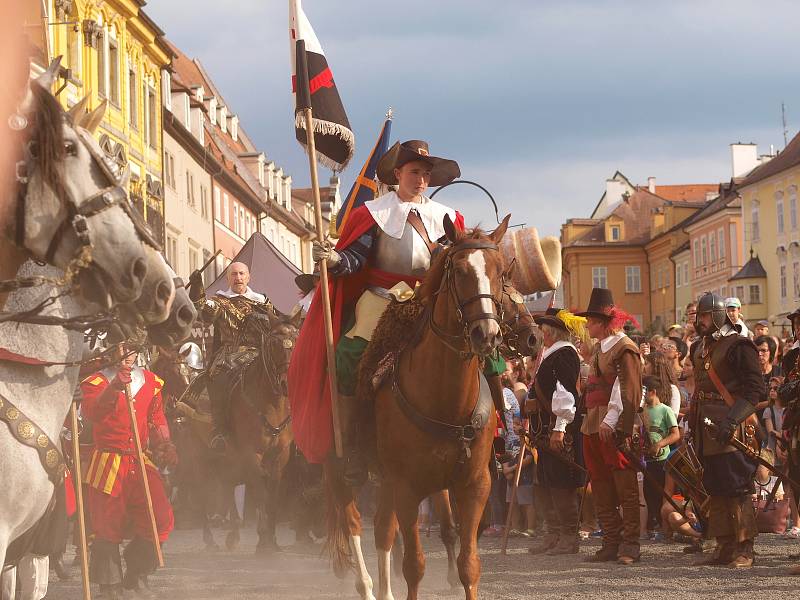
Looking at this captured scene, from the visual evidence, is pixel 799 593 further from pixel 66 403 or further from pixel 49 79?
pixel 49 79

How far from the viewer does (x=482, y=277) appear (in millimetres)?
7512

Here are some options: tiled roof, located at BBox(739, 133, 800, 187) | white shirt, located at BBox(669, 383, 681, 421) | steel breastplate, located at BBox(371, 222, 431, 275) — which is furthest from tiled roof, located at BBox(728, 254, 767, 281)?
steel breastplate, located at BBox(371, 222, 431, 275)

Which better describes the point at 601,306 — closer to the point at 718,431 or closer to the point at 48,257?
the point at 718,431

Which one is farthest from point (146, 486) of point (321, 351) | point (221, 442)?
point (221, 442)

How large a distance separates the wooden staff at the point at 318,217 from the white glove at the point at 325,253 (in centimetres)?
6

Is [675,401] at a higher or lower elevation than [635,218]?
lower

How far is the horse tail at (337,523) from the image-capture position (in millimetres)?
9312

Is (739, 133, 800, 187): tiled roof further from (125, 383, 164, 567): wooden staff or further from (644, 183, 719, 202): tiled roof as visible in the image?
(125, 383, 164, 567): wooden staff

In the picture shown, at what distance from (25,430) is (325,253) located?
141 inches

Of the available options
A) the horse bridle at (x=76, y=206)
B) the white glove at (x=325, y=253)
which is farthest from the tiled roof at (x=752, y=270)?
the horse bridle at (x=76, y=206)

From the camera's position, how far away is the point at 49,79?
4938 millimetres

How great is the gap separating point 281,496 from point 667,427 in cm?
394

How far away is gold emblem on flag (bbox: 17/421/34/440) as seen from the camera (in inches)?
199

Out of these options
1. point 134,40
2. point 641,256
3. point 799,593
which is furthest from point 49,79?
point 641,256
